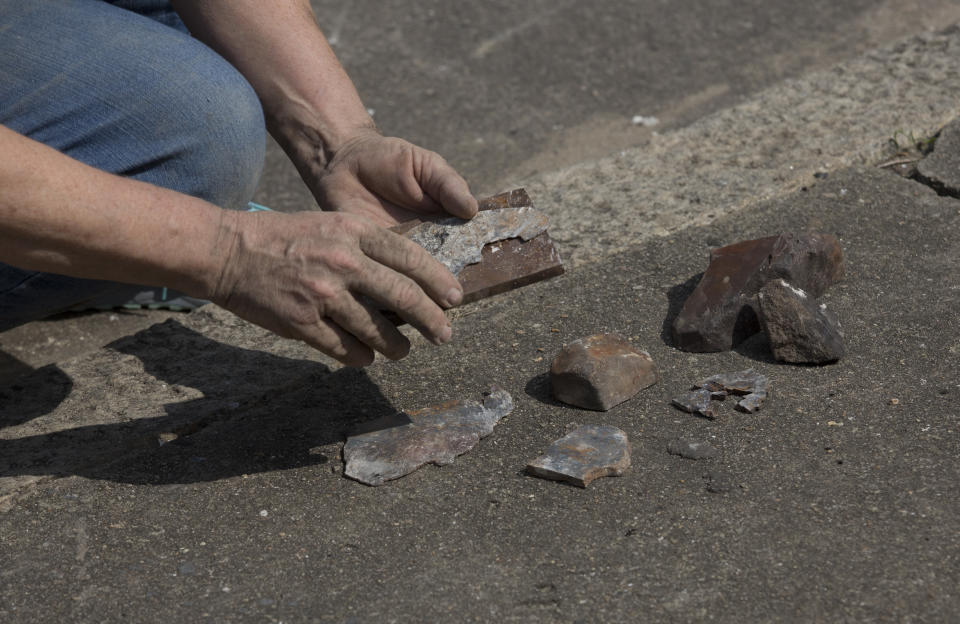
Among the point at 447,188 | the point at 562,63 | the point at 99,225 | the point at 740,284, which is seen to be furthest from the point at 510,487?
the point at 562,63

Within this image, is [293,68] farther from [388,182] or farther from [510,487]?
[510,487]

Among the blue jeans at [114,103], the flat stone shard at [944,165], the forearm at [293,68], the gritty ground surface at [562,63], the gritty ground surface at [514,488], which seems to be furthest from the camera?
the gritty ground surface at [562,63]

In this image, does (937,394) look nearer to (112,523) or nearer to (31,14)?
(112,523)

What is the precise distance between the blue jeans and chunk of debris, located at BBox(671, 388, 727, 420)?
3.89 ft

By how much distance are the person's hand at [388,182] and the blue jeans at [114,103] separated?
25cm

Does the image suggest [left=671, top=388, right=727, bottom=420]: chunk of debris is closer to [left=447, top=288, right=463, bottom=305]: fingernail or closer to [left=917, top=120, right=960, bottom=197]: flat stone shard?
[left=447, top=288, right=463, bottom=305]: fingernail

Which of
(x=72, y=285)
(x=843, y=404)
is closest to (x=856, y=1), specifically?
(x=843, y=404)

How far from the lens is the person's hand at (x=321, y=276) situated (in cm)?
174

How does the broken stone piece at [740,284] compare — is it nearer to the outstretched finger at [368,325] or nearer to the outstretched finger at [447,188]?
the outstretched finger at [447,188]

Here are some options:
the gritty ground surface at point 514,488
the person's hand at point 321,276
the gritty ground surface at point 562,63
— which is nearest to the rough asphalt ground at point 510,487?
the gritty ground surface at point 514,488

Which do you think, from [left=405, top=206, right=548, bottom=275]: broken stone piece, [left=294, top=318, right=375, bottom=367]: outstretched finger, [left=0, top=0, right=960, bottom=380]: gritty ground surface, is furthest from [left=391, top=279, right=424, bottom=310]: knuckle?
[left=0, top=0, right=960, bottom=380]: gritty ground surface

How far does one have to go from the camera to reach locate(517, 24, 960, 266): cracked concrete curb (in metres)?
2.78

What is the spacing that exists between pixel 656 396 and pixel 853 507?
1.58 feet

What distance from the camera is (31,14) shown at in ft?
7.53
